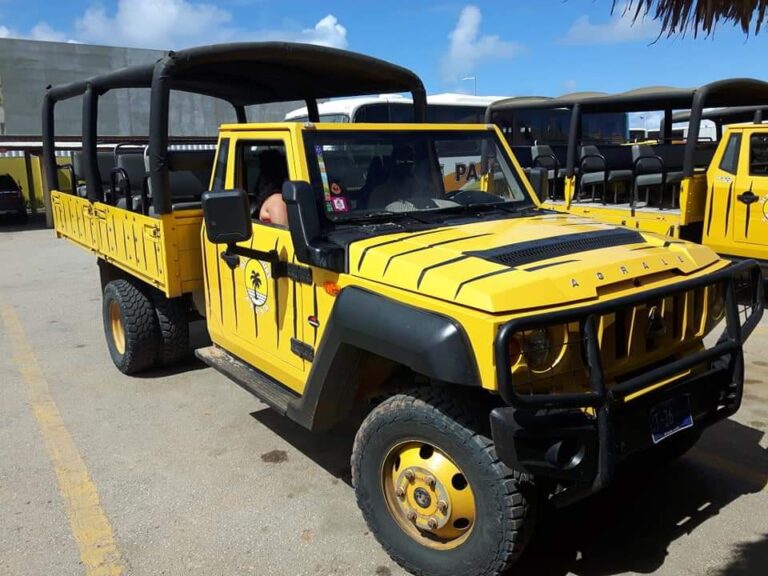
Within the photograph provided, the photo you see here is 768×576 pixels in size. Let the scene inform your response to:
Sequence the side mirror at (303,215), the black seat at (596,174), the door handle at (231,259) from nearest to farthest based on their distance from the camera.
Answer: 1. the side mirror at (303,215)
2. the door handle at (231,259)
3. the black seat at (596,174)

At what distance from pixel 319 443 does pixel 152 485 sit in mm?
1057

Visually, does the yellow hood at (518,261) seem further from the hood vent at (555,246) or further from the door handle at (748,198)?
the door handle at (748,198)

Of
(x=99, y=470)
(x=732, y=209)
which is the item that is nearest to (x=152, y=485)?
(x=99, y=470)

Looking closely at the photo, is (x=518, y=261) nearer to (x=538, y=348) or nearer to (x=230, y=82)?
(x=538, y=348)

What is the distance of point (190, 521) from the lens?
11.5ft

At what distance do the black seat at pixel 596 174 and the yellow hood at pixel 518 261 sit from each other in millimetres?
6122

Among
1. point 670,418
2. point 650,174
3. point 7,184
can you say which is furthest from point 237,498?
point 7,184

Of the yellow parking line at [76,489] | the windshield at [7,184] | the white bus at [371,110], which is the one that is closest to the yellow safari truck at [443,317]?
the yellow parking line at [76,489]

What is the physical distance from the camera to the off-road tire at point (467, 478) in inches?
102

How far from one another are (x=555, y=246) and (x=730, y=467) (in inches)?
74.8

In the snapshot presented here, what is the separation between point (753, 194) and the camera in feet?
24.6

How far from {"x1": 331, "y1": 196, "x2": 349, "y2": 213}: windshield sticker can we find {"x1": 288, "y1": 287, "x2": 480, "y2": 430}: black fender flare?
658mm

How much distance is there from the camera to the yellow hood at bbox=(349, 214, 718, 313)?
103 inches

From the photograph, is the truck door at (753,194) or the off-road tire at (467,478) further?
the truck door at (753,194)
